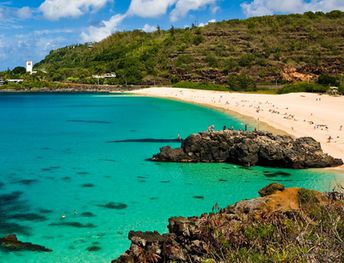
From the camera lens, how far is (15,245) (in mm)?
13062

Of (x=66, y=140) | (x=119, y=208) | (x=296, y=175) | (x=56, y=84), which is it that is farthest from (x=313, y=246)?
(x=56, y=84)

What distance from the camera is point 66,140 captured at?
36.1 metres

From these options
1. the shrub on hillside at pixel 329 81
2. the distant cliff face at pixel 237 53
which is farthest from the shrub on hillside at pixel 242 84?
the shrub on hillside at pixel 329 81

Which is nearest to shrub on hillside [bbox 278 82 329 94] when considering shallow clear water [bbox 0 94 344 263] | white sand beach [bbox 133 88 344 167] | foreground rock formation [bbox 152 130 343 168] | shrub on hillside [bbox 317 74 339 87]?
shrub on hillside [bbox 317 74 339 87]

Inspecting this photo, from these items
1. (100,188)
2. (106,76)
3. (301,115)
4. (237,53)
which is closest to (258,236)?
(100,188)

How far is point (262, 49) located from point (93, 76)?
5324cm

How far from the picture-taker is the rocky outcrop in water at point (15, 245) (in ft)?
42.2

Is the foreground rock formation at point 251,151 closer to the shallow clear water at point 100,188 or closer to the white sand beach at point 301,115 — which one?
the shallow clear water at point 100,188

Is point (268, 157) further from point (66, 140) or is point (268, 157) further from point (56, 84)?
point (56, 84)

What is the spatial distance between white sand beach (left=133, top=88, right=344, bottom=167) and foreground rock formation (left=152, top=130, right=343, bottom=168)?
8.94ft

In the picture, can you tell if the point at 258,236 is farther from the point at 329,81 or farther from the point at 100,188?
the point at 329,81

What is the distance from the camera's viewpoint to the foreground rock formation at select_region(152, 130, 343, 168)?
79.0 ft

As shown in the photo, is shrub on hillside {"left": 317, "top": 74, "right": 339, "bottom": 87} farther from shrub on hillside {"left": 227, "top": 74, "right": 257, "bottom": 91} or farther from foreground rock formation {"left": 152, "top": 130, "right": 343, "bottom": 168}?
foreground rock formation {"left": 152, "top": 130, "right": 343, "bottom": 168}

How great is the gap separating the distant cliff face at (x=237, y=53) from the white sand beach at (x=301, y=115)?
104ft
